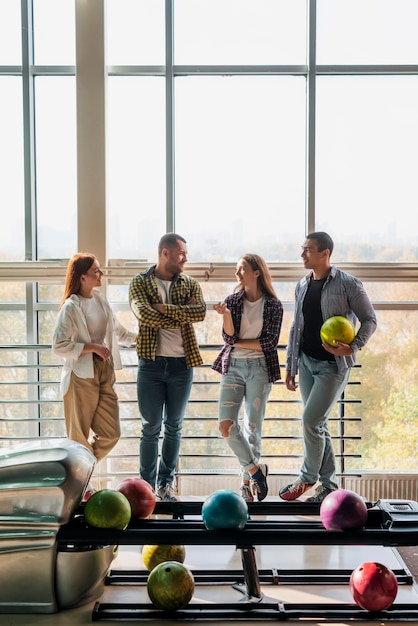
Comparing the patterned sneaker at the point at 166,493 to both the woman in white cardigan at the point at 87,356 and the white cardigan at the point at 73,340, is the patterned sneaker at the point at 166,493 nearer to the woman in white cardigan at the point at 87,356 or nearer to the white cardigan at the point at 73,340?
the woman in white cardigan at the point at 87,356

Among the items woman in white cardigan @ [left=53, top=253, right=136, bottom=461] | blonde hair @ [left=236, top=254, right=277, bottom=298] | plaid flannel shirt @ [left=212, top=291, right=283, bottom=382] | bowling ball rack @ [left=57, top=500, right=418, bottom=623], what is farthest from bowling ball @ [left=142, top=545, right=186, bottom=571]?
blonde hair @ [left=236, top=254, right=277, bottom=298]

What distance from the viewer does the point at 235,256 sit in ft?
16.2

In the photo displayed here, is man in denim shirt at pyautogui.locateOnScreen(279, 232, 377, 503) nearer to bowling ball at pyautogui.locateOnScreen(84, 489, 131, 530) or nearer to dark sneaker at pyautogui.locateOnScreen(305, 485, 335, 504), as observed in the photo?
dark sneaker at pyautogui.locateOnScreen(305, 485, 335, 504)

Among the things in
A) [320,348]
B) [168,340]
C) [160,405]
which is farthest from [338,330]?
[160,405]

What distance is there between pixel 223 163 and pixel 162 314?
4.81 feet

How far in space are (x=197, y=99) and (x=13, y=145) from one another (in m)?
1.36

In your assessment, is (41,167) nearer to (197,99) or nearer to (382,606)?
(197,99)

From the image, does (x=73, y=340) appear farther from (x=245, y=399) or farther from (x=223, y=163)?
(x=223, y=163)

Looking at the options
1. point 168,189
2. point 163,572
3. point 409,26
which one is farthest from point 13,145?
point 163,572

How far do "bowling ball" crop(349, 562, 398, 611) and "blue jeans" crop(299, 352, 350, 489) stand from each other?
57.5 inches

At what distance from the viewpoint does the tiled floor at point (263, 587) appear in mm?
2703

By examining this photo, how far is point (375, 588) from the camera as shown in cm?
267

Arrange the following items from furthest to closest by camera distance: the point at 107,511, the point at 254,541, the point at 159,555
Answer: the point at 159,555 → the point at 107,511 → the point at 254,541

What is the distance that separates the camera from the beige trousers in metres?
4.08
